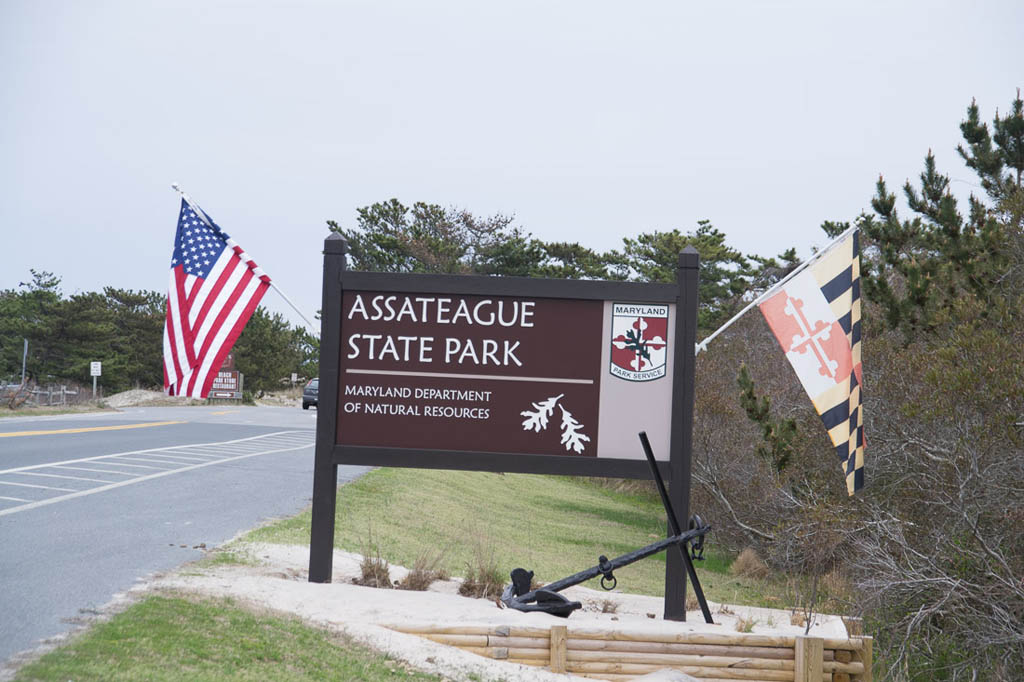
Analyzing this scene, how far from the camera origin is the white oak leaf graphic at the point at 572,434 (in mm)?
9383

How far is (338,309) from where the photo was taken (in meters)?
9.62

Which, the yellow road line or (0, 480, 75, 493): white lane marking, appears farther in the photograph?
the yellow road line

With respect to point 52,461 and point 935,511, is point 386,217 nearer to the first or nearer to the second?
point 52,461

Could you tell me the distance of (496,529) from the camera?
17594mm

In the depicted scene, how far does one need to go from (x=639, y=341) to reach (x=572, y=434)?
3.65 ft

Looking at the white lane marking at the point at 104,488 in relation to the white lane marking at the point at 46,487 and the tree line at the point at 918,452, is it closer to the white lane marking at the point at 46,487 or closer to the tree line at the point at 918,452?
the white lane marking at the point at 46,487

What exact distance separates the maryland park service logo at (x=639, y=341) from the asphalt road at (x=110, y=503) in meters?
4.63

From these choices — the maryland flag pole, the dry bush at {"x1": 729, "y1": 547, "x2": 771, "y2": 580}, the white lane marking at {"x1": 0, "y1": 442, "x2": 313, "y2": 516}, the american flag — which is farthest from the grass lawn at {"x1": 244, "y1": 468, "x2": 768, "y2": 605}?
the maryland flag pole

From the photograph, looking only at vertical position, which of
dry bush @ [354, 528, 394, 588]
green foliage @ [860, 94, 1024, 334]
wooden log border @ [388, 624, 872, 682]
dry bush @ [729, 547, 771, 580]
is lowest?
dry bush @ [729, 547, 771, 580]

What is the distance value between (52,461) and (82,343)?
181ft

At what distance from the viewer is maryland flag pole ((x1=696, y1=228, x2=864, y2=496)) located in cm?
964

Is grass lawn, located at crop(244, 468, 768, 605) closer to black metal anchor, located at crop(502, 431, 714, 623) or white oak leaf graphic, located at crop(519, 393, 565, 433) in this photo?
black metal anchor, located at crop(502, 431, 714, 623)

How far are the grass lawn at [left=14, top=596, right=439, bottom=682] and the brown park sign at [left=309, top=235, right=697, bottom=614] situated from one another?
215 centimetres

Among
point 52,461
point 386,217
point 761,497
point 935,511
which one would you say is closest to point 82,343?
point 386,217
